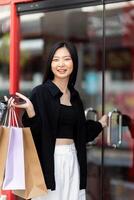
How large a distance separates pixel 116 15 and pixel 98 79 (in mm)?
895

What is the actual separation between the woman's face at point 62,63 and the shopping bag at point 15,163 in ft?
1.59

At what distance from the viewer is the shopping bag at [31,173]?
267 cm

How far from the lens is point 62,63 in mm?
2875

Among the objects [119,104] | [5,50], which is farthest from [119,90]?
[5,50]

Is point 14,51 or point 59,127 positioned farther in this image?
point 14,51

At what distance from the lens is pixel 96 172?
514 cm

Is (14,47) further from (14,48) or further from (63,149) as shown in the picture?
(63,149)

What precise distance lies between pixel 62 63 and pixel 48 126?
0.43 metres

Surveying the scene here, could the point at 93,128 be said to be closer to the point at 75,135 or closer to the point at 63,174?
the point at 75,135

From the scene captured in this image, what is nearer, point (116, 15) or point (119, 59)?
point (116, 15)

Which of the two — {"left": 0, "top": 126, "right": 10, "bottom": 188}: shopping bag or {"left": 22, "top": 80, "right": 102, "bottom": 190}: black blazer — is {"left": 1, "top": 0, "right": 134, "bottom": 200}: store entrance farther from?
{"left": 0, "top": 126, "right": 10, "bottom": 188}: shopping bag

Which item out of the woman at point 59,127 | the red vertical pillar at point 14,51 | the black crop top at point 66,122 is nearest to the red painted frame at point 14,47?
the red vertical pillar at point 14,51

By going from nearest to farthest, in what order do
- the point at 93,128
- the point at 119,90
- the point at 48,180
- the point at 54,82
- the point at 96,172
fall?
the point at 48,180, the point at 54,82, the point at 93,128, the point at 96,172, the point at 119,90

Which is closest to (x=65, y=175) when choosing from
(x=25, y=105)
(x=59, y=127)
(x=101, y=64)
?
(x=59, y=127)
